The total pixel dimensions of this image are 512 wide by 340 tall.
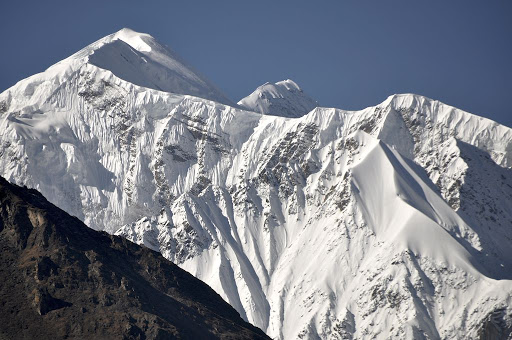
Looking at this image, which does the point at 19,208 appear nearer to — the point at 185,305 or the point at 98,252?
the point at 98,252

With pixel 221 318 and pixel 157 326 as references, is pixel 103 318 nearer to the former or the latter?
pixel 157 326

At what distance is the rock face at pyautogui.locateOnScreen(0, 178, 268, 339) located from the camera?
580ft

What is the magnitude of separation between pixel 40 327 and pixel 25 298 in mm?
6554

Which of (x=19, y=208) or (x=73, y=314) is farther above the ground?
(x=19, y=208)

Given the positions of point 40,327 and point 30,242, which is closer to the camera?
point 40,327

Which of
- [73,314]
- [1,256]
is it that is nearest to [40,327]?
[73,314]

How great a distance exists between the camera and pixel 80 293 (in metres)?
184

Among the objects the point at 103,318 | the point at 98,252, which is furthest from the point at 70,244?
the point at 103,318

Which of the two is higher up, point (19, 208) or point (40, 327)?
point (19, 208)

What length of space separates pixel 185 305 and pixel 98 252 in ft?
45.6

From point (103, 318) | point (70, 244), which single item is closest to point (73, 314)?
point (103, 318)

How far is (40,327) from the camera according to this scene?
577 feet

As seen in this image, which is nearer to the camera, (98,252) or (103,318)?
(103,318)

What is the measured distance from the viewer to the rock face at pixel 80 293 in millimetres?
176875
